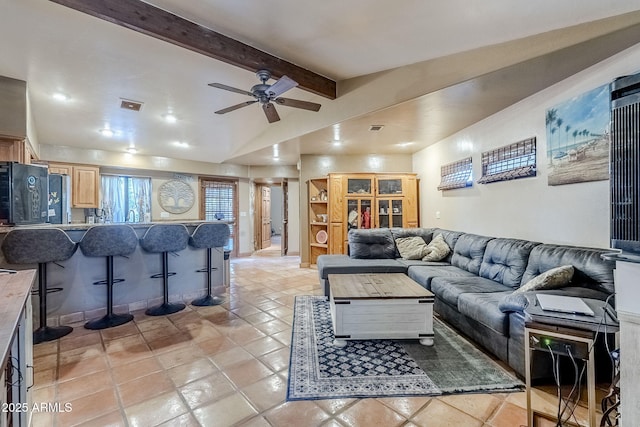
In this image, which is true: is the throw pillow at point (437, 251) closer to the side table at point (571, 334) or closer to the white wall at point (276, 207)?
the side table at point (571, 334)

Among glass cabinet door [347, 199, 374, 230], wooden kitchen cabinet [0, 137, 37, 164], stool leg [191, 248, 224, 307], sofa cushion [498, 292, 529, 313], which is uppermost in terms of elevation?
wooden kitchen cabinet [0, 137, 37, 164]

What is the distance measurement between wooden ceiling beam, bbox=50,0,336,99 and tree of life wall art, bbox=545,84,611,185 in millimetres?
2624

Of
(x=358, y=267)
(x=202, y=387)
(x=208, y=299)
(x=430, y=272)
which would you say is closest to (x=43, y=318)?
(x=208, y=299)

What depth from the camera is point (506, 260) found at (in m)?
3.04

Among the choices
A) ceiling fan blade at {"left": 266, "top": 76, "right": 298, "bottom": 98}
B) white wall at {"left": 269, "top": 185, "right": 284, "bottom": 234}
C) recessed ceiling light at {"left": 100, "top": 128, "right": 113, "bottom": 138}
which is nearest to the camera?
ceiling fan blade at {"left": 266, "top": 76, "right": 298, "bottom": 98}

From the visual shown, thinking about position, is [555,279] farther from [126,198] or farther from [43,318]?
[126,198]

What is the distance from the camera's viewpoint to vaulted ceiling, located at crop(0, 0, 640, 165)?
2146 mm

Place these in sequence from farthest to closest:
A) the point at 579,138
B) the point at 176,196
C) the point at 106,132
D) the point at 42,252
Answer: the point at 176,196 → the point at 106,132 → the point at 42,252 → the point at 579,138

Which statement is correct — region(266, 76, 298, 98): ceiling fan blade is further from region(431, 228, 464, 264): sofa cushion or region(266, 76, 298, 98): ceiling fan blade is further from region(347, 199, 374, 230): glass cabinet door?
region(347, 199, 374, 230): glass cabinet door

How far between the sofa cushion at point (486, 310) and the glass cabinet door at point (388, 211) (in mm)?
3241

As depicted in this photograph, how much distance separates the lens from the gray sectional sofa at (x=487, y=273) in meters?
2.12

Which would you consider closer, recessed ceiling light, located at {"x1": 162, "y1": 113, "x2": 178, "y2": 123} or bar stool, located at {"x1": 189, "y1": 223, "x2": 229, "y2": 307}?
bar stool, located at {"x1": 189, "y1": 223, "x2": 229, "y2": 307}

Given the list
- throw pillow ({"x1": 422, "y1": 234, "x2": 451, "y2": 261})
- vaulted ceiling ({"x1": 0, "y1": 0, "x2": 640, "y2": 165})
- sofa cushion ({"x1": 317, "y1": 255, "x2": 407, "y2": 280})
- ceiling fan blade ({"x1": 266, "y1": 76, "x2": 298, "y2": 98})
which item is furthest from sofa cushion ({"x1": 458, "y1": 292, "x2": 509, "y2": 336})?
ceiling fan blade ({"x1": 266, "y1": 76, "x2": 298, "y2": 98})

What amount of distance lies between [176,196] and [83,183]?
1792mm
